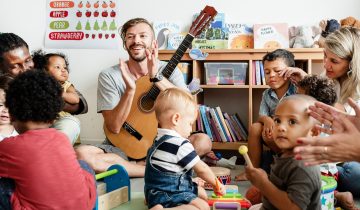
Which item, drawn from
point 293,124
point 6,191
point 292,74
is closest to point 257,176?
point 293,124

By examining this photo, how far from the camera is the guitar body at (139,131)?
2.25 meters

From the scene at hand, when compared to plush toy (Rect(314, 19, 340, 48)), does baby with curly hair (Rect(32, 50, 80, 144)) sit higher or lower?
lower

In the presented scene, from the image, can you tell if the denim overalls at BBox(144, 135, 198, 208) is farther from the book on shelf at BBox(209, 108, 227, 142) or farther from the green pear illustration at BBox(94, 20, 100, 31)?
the green pear illustration at BBox(94, 20, 100, 31)

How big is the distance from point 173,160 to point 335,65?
97 centimetres

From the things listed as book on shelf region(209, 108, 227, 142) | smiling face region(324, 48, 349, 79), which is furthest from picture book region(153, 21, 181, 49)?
smiling face region(324, 48, 349, 79)

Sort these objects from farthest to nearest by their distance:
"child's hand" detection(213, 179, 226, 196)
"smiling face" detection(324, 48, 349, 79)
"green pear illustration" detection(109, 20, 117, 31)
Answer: "green pear illustration" detection(109, 20, 117, 31)
"smiling face" detection(324, 48, 349, 79)
"child's hand" detection(213, 179, 226, 196)

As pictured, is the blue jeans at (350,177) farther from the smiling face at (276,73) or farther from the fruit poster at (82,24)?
the fruit poster at (82,24)

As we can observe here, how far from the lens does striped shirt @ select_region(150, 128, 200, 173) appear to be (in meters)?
1.48

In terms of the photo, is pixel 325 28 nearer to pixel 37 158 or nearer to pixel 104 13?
pixel 104 13

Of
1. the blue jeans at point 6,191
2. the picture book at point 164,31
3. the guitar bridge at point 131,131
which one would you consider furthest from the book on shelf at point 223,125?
the blue jeans at point 6,191

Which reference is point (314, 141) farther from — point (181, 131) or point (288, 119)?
point (181, 131)

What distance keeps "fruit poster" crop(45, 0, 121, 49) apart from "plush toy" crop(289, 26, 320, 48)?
1246 millimetres

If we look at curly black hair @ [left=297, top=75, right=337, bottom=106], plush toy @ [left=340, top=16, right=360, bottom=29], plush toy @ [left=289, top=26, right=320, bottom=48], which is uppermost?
plush toy @ [left=340, top=16, right=360, bottom=29]

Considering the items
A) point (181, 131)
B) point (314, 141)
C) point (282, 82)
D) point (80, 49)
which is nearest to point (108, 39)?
point (80, 49)
